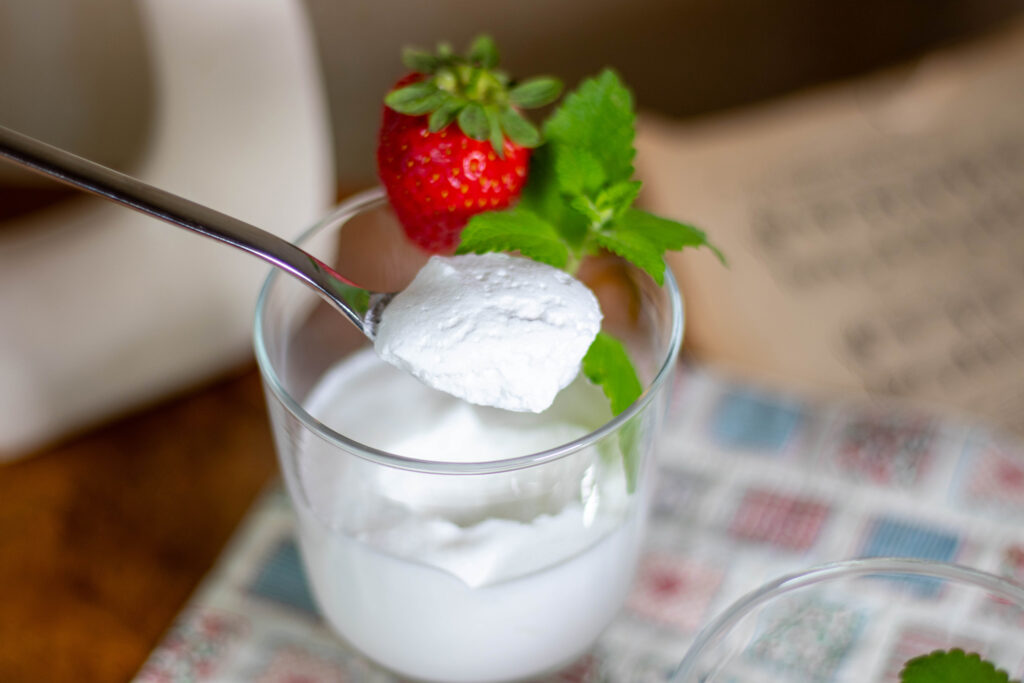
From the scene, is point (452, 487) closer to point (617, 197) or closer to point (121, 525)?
point (617, 197)

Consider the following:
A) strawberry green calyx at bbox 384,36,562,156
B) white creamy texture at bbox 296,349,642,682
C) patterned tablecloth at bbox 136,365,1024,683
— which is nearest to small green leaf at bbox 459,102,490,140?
strawberry green calyx at bbox 384,36,562,156

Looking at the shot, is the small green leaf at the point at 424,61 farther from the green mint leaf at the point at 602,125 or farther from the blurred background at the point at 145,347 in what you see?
the blurred background at the point at 145,347

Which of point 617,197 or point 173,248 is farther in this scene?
point 173,248

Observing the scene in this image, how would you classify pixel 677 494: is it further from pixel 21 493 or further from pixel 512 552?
pixel 21 493

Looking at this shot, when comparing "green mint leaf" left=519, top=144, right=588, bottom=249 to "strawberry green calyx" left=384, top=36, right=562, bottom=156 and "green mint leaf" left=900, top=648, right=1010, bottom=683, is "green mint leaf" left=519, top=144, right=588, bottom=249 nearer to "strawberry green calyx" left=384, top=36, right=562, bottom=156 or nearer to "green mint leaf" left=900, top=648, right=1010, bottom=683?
"strawberry green calyx" left=384, top=36, right=562, bottom=156

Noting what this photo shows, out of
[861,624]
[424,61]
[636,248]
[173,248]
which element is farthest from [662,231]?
[173,248]

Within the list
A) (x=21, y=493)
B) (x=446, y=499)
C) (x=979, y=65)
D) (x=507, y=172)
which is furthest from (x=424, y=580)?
(x=979, y=65)

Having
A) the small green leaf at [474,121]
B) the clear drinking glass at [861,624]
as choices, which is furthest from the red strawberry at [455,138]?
the clear drinking glass at [861,624]

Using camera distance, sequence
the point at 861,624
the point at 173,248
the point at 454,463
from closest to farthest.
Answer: the point at 454,463 → the point at 861,624 → the point at 173,248
